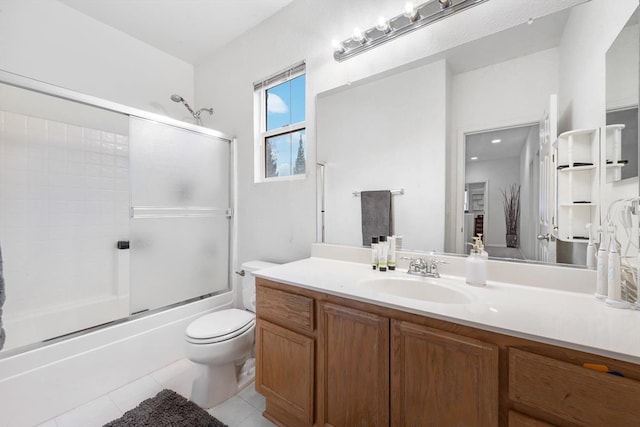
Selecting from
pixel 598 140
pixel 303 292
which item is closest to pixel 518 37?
pixel 598 140

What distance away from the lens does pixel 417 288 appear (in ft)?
4.01

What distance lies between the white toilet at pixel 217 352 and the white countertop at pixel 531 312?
54 centimetres

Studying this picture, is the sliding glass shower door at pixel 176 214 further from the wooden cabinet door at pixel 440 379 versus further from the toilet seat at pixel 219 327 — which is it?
the wooden cabinet door at pixel 440 379

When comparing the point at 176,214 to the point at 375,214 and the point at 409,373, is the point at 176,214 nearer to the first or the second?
the point at 375,214

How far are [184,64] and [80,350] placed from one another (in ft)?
8.74

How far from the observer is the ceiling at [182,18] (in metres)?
1.93

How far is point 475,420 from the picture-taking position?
30.4 inches

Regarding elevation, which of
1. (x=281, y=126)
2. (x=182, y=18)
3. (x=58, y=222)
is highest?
(x=182, y=18)

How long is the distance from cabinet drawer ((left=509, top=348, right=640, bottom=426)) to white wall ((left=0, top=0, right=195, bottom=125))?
→ 3.14m

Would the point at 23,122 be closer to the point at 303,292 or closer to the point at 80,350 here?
the point at 80,350

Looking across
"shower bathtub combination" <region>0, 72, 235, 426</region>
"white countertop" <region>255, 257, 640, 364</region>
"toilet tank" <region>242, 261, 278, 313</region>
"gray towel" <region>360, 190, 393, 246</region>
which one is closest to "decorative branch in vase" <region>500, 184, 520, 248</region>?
"white countertop" <region>255, 257, 640, 364</region>

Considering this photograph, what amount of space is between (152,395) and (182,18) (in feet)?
9.09

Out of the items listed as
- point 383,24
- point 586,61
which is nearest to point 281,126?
point 383,24

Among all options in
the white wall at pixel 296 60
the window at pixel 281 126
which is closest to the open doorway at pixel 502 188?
the white wall at pixel 296 60
